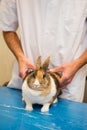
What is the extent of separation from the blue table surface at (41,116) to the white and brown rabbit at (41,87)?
38 mm

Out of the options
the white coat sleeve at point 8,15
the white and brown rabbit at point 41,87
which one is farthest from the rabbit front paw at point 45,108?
the white coat sleeve at point 8,15

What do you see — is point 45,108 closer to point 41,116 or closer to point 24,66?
point 41,116

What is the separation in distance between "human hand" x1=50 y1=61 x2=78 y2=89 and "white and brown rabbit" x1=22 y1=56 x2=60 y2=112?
3 cm

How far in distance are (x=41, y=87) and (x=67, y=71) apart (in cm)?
14

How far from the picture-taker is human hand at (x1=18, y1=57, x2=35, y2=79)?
37.4 inches

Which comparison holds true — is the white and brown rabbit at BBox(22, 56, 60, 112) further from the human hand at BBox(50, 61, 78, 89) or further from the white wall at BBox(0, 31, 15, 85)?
the white wall at BBox(0, 31, 15, 85)

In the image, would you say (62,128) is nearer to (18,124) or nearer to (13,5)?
(18,124)

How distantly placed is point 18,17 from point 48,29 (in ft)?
0.50

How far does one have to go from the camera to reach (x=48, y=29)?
0.98 metres

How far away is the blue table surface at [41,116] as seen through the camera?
0.79m

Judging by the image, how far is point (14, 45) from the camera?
1062 mm

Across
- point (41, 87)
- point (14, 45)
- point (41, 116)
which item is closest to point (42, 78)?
point (41, 87)

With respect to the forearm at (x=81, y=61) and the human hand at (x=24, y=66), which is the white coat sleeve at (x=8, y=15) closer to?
the human hand at (x=24, y=66)

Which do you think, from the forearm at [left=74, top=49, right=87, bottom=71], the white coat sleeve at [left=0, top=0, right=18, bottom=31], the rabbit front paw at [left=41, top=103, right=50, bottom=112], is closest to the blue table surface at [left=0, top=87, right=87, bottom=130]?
the rabbit front paw at [left=41, top=103, right=50, bottom=112]
